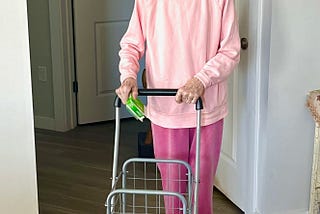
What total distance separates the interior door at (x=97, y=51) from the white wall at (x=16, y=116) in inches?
71.9

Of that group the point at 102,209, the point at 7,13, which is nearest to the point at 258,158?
the point at 102,209

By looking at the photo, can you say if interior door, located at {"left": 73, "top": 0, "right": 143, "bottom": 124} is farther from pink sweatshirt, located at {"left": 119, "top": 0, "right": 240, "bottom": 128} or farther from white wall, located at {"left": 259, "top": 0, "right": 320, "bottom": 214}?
pink sweatshirt, located at {"left": 119, "top": 0, "right": 240, "bottom": 128}

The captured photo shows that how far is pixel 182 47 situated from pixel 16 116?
2.78ft

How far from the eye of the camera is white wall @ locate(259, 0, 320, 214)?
2.57m

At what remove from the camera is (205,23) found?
2084 mm

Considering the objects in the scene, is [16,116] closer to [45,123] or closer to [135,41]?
[135,41]

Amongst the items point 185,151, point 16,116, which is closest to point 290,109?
point 185,151

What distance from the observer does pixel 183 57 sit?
211cm

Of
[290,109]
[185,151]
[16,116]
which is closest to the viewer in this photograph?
[185,151]

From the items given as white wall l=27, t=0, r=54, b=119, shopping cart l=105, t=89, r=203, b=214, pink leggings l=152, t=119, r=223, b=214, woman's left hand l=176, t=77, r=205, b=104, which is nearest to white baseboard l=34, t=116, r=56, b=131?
white wall l=27, t=0, r=54, b=119

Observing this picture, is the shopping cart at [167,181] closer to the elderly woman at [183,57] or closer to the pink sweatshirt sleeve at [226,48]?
the elderly woman at [183,57]

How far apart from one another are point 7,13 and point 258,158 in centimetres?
132

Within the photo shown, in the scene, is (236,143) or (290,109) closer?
(290,109)

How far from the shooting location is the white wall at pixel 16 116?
7.93 feet
